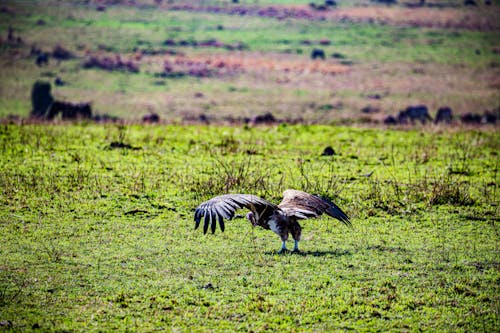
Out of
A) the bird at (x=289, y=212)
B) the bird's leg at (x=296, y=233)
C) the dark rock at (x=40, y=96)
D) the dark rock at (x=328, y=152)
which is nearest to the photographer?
the bird at (x=289, y=212)

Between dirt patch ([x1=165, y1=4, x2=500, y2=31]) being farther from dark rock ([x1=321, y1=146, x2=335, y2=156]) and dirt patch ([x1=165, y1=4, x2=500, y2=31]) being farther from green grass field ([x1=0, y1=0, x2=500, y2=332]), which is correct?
dark rock ([x1=321, y1=146, x2=335, y2=156])

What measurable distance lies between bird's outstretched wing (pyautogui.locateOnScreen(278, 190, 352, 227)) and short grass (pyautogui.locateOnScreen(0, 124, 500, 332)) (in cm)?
70

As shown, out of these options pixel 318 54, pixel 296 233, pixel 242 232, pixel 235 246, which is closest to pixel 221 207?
pixel 296 233

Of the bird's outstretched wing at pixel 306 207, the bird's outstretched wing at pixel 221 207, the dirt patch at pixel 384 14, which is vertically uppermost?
the dirt patch at pixel 384 14

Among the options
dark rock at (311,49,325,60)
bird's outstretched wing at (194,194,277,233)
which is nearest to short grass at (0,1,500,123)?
dark rock at (311,49,325,60)

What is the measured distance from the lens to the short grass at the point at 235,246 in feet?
27.2

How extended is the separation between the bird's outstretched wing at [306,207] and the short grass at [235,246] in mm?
697

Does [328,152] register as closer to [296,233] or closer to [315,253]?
[315,253]

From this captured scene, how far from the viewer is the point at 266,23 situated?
93250mm

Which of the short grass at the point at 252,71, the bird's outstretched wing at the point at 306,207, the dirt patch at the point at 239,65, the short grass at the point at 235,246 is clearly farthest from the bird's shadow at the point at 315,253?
the dirt patch at the point at 239,65

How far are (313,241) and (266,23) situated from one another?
84.5 m

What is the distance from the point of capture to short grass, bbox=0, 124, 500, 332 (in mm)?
8289

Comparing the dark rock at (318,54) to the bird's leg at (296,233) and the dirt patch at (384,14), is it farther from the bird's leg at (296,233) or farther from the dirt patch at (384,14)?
the bird's leg at (296,233)

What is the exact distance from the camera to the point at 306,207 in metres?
10.3
